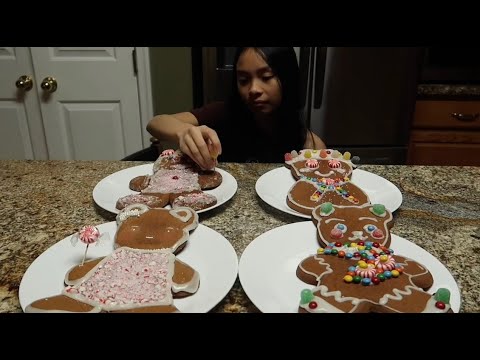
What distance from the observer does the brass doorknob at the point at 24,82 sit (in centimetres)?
226

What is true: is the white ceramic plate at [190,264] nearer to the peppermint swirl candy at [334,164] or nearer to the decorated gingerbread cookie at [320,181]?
the decorated gingerbread cookie at [320,181]

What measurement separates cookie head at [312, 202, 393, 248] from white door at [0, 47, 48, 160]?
1.98 m

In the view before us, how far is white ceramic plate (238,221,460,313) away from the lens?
0.70 meters

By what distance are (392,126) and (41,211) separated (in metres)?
1.84

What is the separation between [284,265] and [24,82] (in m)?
2.04

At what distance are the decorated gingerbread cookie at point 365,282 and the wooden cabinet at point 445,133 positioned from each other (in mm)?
1638

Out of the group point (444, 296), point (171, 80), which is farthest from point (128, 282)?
point (171, 80)

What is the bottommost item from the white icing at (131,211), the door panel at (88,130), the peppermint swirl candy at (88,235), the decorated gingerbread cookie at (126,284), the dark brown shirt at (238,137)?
the door panel at (88,130)

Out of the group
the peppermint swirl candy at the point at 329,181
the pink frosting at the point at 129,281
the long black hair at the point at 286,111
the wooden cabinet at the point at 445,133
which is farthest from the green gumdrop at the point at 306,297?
the wooden cabinet at the point at 445,133

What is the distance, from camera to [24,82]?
2266mm

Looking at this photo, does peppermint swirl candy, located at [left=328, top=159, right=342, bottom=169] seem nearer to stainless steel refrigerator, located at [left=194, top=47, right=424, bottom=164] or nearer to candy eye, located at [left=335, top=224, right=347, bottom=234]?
candy eye, located at [left=335, top=224, right=347, bottom=234]

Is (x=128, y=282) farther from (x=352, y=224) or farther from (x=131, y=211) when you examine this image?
(x=352, y=224)
